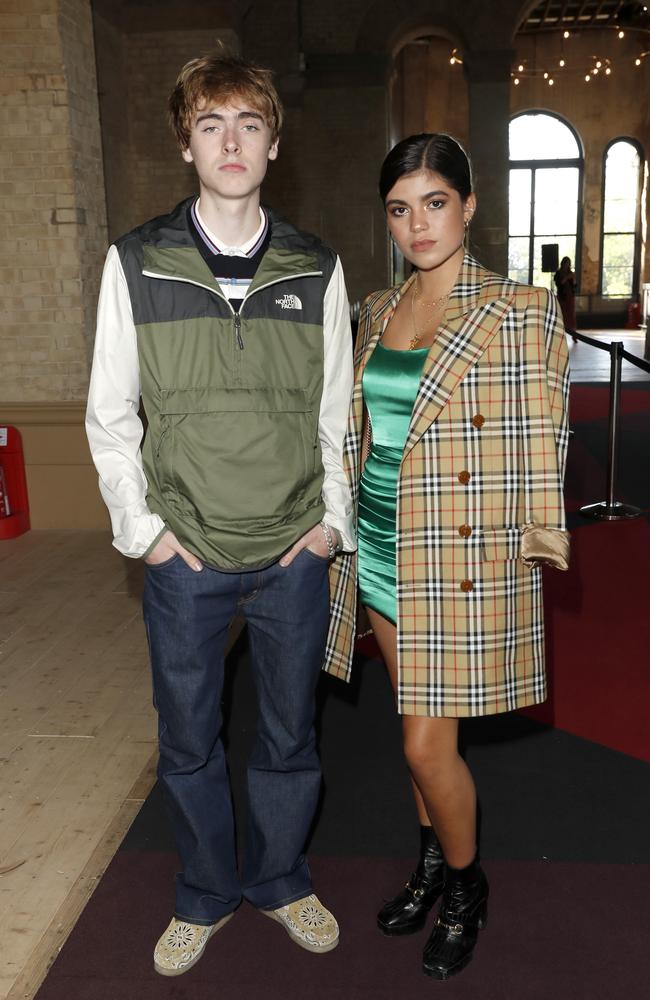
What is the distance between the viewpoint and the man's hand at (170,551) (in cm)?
206

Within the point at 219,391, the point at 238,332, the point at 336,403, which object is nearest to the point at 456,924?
the point at 336,403

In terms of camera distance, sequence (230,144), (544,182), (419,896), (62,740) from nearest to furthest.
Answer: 1. (230,144)
2. (419,896)
3. (62,740)
4. (544,182)

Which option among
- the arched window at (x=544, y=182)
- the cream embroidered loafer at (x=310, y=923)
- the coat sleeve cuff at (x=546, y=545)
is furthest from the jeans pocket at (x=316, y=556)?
the arched window at (x=544, y=182)

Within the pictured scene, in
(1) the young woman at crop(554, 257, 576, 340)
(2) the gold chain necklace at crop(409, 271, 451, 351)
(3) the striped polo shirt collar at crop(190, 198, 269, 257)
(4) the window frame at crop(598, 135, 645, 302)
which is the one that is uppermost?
(4) the window frame at crop(598, 135, 645, 302)

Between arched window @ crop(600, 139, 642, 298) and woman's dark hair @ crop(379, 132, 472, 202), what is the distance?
86.8 ft

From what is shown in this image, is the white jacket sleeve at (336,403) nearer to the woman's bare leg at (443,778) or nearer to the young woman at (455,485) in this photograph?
the young woman at (455,485)

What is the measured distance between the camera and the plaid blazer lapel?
2.11 m

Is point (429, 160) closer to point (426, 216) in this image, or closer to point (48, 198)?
point (426, 216)

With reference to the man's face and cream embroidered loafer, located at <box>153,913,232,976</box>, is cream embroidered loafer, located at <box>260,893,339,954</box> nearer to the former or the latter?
cream embroidered loafer, located at <box>153,913,232,976</box>

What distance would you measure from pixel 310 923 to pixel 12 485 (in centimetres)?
500

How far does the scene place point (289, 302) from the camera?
2.10 metres

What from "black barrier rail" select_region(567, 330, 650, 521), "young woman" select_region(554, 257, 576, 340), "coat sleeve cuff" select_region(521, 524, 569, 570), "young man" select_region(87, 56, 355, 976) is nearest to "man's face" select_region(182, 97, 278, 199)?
"young man" select_region(87, 56, 355, 976)

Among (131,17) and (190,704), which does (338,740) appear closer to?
(190,704)

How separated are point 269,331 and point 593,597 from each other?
339 centimetres
